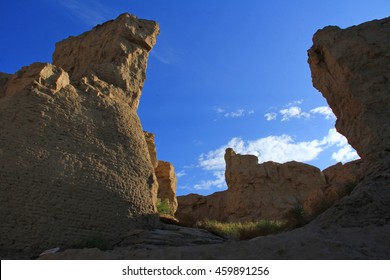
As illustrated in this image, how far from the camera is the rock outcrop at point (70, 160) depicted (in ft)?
29.4

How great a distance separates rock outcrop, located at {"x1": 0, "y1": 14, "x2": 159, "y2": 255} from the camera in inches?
353

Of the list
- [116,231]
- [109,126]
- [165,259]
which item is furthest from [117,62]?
[165,259]

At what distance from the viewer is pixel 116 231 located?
32.3 feet

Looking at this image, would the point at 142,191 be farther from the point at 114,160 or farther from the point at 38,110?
the point at 38,110

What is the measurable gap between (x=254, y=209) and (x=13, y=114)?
1771 centimetres

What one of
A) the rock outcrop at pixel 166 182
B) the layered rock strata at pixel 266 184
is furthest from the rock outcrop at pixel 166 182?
the layered rock strata at pixel 266 184

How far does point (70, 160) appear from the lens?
10.2 metres

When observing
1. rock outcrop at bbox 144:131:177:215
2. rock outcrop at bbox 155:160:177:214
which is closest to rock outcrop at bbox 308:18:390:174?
rock outcrop at bbox 144:131:177:215

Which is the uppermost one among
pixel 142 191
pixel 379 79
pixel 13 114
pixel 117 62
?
pixel 117 62

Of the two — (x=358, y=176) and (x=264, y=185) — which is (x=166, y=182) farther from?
(x=358, y=176)

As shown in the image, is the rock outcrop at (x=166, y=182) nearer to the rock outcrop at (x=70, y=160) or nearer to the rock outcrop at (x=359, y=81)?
the rock outcrop at (x=70, y=160)

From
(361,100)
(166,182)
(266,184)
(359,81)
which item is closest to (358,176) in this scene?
(361,100)

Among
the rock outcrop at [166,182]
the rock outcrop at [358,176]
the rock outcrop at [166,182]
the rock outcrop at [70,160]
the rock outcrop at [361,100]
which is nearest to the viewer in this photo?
the rock outcrop at [358,176]

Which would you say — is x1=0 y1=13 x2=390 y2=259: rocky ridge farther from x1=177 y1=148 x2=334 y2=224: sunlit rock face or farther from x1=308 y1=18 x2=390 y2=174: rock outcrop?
x1=177 y1=148 x2=334 y2=224: sunlit rock face
